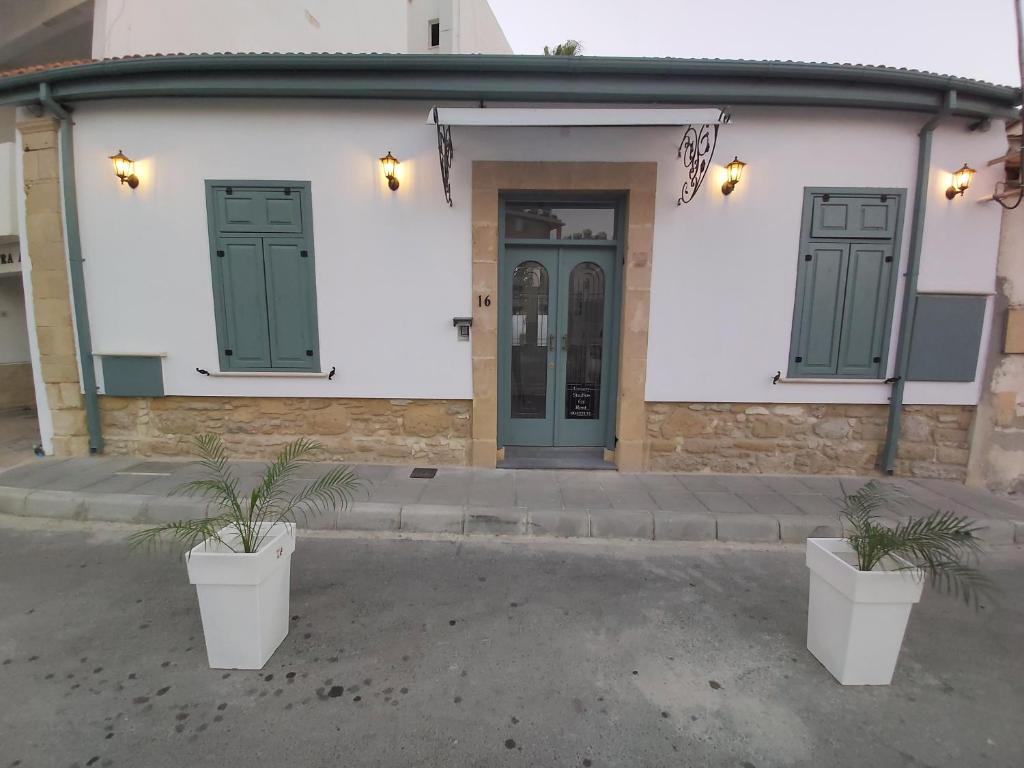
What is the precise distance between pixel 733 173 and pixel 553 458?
11.8 feet

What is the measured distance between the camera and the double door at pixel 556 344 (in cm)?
517

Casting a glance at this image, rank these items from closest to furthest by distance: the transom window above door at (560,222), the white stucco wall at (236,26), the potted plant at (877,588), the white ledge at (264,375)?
the potted plant at (877,588), the white ledge at (264,375), the transom window above door at (560,222), the white stucco wall at (236,26)

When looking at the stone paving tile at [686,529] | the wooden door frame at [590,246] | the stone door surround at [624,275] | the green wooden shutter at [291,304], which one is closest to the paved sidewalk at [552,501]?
the stone paving tile at [686,529]

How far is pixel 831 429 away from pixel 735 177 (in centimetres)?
296

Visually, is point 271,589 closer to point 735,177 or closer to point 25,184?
point 735,177

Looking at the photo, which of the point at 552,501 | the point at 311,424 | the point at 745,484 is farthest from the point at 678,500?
the point at 311,424

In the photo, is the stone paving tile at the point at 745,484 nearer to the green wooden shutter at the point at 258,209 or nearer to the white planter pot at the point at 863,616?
the white planter pot at the point at 863,616

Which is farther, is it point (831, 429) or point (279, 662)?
point (831, 429)

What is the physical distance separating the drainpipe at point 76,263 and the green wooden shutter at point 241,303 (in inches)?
60.6

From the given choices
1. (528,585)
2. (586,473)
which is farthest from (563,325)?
(528,585)

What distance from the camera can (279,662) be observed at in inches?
93.4

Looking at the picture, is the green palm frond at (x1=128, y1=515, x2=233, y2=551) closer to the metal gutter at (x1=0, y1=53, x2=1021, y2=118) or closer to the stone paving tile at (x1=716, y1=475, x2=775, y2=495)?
the metal gutter at (x1=0, y1=53, x2=1021, y2=118)

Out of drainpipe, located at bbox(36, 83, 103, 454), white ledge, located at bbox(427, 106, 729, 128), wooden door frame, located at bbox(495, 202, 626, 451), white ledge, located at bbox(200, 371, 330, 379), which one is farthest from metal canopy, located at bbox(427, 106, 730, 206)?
drainpipe, located at bbox(36, 83, 103, 454)

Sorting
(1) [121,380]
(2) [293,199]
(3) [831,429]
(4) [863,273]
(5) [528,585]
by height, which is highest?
(2) [293,199]
